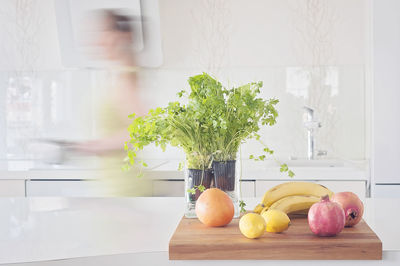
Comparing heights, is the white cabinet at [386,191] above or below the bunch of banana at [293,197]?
below

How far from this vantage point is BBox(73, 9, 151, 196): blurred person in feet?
4.38

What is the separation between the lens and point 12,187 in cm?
252

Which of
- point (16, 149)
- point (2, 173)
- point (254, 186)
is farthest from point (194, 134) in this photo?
point (16, 149)

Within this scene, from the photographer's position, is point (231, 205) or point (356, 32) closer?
point (231, 205)

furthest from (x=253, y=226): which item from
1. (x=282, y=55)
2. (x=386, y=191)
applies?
(x=282, y=55)

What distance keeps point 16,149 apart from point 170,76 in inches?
48.2

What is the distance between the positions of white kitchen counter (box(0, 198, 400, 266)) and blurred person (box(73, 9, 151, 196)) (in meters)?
0.13

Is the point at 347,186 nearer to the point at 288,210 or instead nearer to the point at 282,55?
the point at 282,55

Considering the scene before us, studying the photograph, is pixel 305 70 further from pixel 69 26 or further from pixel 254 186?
pixel 69 26

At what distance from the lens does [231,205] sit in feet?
3.62

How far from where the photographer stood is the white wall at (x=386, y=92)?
2.41 meters

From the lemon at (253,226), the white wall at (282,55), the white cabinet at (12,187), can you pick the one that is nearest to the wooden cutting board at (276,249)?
the lemon at (253,226)

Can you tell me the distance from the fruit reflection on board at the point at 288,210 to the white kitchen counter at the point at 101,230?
0.08m

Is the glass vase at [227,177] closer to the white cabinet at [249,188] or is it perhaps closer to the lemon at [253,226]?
the lemon at [253,226]
